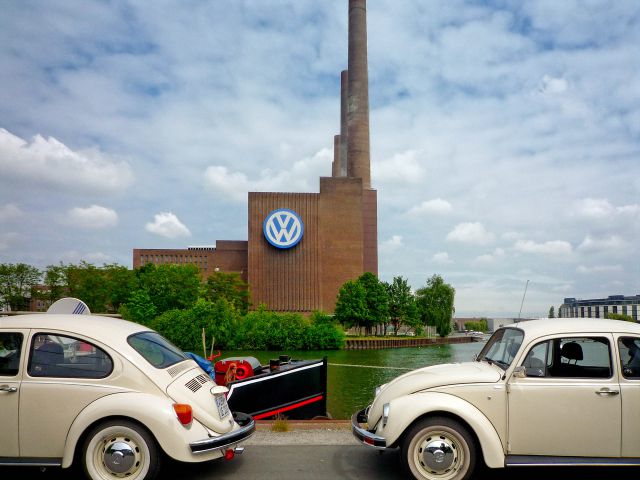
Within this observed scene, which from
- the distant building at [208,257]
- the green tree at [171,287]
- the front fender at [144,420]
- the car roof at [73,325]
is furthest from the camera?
the distant building at [208,257]

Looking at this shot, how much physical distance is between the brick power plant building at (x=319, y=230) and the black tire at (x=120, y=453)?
8063 centimetres

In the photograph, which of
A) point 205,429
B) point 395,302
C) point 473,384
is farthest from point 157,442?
point 395,302

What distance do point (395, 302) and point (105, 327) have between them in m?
78.9

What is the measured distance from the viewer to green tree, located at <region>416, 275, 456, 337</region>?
88.9 meters

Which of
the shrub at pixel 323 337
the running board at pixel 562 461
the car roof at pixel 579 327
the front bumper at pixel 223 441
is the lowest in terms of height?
the shrub at pixel 323 337

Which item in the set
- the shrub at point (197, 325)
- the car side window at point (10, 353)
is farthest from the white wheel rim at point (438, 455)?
the shrub at point (197, 325)

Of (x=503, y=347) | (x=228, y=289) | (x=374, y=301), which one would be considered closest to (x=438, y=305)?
(x=374, y=301)

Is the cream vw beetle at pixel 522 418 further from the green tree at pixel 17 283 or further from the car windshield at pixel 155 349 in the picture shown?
the green tree at pixel 17 283

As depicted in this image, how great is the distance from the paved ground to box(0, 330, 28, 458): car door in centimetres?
71

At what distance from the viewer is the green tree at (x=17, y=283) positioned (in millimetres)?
72750

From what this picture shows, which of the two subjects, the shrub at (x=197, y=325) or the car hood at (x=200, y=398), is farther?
the shrub at (x=197, y=325)

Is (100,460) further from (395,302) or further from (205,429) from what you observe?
(395,302)

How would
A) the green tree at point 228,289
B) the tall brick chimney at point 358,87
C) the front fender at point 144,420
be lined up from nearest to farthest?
1. the front fender at point 144,420
2. the green tree at point 228,289
3. the tall brick chimney at point 358,87

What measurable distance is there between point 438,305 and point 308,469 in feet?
282
